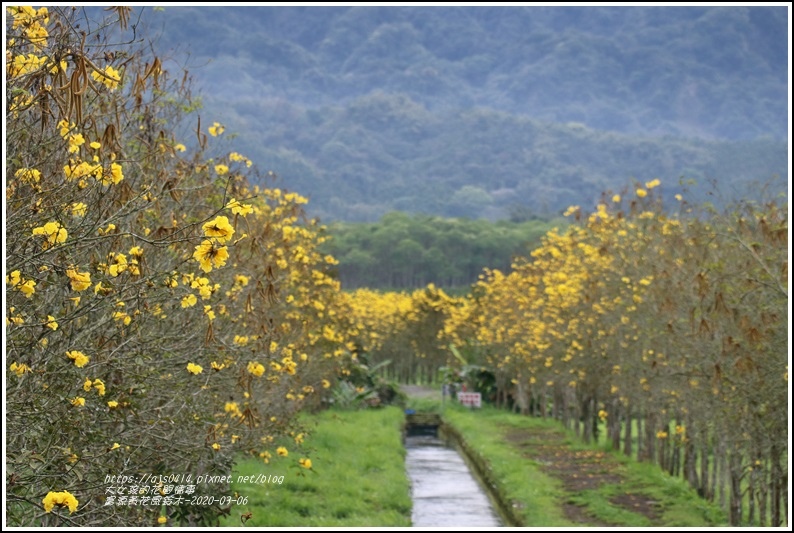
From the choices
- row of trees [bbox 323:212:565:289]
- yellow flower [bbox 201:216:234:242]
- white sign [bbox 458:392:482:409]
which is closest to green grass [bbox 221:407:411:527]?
A: yellow flower [bbox 201:216:234:242]

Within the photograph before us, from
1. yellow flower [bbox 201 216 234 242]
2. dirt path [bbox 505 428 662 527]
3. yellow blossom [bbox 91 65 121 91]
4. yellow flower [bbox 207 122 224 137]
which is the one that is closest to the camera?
yellow blossom [bbox 91 65 121 91]

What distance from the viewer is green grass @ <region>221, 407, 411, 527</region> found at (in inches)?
666

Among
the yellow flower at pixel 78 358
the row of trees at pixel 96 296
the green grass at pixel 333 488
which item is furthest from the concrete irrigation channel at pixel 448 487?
Result: the yellow flower at pixel 78 358

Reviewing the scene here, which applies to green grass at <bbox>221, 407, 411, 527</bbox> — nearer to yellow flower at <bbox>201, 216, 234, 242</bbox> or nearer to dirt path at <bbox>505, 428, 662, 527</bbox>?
dirt path at <bbox>505, 428, 662, 527</bbox>

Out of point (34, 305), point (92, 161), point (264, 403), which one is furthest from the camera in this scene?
point (264, 403)

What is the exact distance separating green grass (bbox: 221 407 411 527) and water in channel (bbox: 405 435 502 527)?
1.96 feet

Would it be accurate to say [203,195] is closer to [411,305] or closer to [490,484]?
[490,484]

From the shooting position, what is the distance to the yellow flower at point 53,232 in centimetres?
535

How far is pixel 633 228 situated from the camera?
2348 centimetres

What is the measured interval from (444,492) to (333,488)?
6726 millimetres

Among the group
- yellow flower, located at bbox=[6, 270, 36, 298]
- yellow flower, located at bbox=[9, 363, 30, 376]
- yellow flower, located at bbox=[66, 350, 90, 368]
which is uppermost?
yellow flower, located at bbox=[6, 270, 36, 298]

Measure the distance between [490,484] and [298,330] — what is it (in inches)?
478

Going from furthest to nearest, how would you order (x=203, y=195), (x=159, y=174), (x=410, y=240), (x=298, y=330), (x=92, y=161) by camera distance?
(x=410, y=240), (x=298, y=330), (x=203, y=195), (x=159, y=174), (x=92, y=161)

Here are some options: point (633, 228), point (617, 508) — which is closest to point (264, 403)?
point (617, 508)
